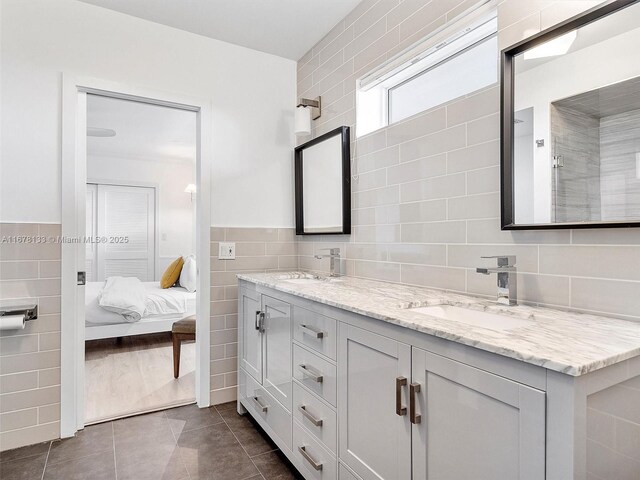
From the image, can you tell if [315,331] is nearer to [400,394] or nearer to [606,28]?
[400,394]

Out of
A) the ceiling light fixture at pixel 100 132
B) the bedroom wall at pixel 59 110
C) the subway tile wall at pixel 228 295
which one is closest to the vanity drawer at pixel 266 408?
the subway tile wall at pixel 228 295

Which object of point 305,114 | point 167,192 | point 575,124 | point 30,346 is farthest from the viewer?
point 167,192

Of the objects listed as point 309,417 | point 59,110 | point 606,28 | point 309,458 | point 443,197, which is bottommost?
point 309,458

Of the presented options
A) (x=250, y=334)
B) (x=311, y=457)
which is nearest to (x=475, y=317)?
(x=311, y=457)

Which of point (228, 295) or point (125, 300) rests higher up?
point (228, 295)

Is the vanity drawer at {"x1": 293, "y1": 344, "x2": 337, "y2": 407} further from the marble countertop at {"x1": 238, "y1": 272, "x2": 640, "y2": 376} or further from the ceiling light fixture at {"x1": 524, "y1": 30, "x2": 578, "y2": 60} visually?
the ceiling light fixture at {"x1": 524, "y1": 30, "x2": 578, "y2": 60}

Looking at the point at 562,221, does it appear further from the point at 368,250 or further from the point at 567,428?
the point at 368,250

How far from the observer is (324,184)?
2604 millimetres

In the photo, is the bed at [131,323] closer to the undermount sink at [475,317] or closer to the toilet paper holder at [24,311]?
the toilet paper holder at [24,311]

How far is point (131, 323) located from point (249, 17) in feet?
10.0

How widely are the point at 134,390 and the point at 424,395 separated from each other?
2.52m

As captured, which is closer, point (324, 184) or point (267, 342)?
point (267, 342)

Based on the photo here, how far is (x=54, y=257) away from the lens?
218cm

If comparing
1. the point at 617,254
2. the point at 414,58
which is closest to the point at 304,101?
the point at 414,58
